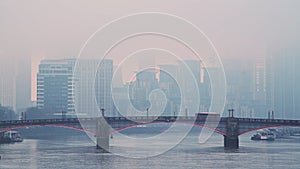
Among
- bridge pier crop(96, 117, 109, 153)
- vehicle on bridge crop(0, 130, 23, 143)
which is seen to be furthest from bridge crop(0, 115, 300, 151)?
vehicle on bridge crop(0, 130, 23, 143)

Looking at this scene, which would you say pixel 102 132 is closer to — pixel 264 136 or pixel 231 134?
pixel 231 134

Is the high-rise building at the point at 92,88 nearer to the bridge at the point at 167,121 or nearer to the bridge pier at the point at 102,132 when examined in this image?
the bridge at the point at 167,121

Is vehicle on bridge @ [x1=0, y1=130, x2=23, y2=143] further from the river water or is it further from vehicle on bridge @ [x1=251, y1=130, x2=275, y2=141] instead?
vehicle on bridge @ [x1=251, y1=130, x2=275, y2=141]

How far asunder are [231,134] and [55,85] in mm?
94685

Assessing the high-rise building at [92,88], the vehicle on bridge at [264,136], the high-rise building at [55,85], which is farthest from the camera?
the high-rise building at [55,85]

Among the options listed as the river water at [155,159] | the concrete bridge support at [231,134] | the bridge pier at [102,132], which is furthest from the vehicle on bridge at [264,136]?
the river water at [155,159]

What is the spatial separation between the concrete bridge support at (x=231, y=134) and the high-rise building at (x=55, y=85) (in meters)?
85.3

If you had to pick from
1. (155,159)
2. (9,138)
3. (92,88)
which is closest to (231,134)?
(155,159)

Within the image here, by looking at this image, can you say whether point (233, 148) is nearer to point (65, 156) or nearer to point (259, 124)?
point (259, 124)

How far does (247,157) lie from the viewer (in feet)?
209

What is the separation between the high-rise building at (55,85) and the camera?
165 m

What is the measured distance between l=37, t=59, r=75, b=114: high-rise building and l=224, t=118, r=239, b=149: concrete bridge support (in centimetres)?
8535

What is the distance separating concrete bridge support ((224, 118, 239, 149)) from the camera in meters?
79.6

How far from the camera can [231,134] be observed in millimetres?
80500
